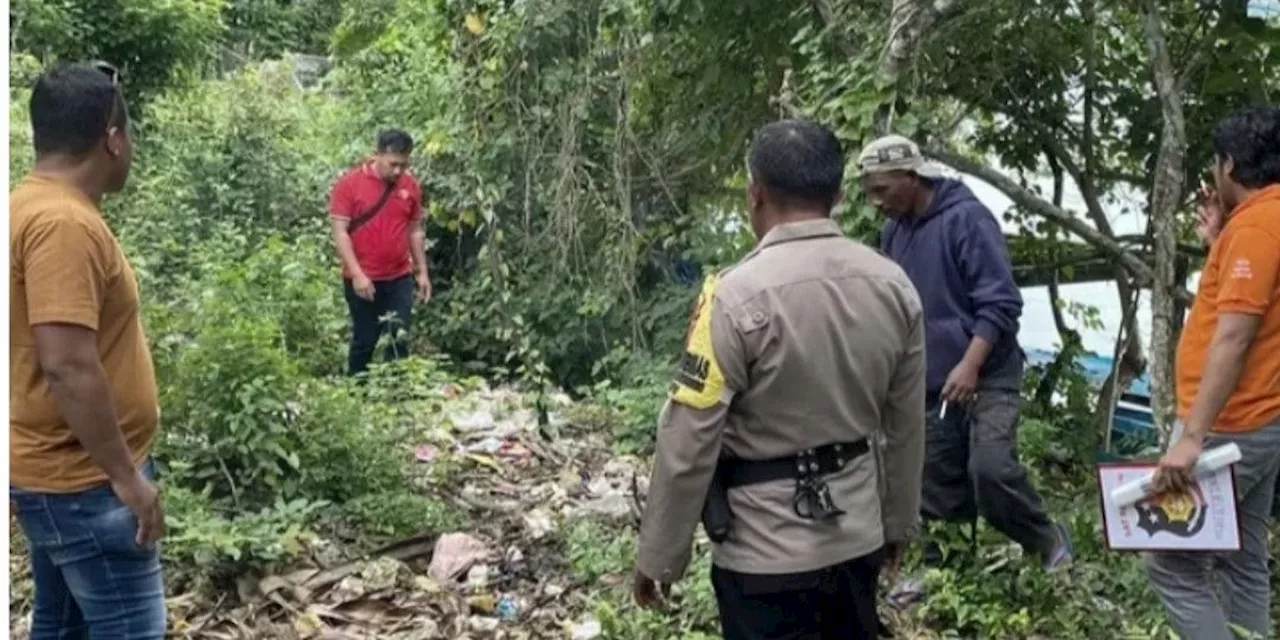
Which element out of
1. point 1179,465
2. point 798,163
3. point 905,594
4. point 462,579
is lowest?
point 462,579

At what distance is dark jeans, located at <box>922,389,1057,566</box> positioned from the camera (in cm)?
446

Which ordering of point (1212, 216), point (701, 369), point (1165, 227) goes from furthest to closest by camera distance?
point (1165, 227), point (1212, 216), point (701, 369)

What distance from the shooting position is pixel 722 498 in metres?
3.00

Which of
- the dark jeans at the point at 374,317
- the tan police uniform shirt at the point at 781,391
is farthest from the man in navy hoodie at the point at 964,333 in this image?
the dark jeans at the point at 374,317

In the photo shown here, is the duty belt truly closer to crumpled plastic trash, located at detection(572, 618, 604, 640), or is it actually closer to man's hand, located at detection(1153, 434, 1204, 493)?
man's hand, located at detection(1153, 434, 1204, 493)

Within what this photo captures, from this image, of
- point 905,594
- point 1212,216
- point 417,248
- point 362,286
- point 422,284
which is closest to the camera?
point 1212,216

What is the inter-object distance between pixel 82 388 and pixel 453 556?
2696mm

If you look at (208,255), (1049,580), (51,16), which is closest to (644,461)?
(1049,580)

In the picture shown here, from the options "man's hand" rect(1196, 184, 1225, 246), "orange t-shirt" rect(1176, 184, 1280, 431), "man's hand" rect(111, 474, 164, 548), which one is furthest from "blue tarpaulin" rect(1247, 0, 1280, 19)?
"man's hand" rect(111, 474, 164, 548)

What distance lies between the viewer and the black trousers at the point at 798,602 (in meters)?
2.99

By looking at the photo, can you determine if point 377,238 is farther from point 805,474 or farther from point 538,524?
point 805,474

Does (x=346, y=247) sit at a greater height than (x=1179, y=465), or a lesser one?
greater

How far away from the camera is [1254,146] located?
11.7 feet

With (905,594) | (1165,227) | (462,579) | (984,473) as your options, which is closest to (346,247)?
(462,579)
